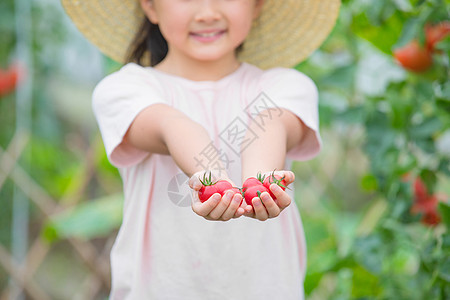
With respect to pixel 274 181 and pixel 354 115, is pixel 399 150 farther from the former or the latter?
pixel 274 181

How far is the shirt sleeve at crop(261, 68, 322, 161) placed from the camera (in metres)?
1.05

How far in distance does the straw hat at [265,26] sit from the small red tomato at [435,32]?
0.32 metres

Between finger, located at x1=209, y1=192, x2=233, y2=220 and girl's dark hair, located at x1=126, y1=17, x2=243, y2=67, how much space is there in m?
0.54

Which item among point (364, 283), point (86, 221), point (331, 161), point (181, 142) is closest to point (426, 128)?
point (364, 283)

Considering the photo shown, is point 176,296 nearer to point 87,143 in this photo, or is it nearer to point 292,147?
point 292,147

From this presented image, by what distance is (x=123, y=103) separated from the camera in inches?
40.7

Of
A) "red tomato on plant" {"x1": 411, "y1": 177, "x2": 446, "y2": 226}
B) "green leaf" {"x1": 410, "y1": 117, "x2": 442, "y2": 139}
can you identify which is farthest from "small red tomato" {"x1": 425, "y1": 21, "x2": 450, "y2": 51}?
"red tomato on plant" {"x1": 411, "y1": 177, "x2": 446, "y2": 226}

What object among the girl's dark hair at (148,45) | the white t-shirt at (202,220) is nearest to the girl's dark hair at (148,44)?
the girl's dark hair at (148,45)

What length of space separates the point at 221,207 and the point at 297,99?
0.32 meters

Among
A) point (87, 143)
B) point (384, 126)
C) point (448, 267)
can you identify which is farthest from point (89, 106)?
point (448, 267)

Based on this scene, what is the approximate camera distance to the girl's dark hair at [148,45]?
1273 mm

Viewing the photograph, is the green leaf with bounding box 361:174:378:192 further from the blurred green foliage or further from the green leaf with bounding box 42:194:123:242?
the green leaf with bounding box 42:194:123:242

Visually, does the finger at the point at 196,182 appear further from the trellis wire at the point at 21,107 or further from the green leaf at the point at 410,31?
the trellis wire at the point at 21,107

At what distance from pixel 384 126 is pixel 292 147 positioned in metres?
0.54
